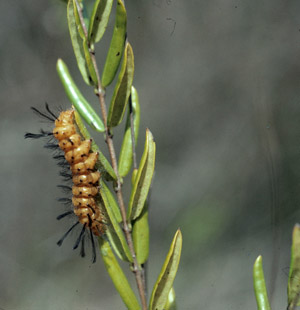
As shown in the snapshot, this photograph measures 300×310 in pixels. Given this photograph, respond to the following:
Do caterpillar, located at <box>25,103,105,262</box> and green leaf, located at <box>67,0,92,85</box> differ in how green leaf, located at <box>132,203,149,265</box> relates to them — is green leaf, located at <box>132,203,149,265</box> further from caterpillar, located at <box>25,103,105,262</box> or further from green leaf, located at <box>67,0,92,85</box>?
green leaf, located at <box>67,0,92,85</box>

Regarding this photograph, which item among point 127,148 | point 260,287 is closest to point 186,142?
point 127,148

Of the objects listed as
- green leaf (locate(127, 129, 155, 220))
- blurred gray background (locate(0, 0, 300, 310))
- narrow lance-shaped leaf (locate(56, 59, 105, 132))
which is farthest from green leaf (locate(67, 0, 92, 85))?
blurred gray background (locate(0, 0, 300, 310))

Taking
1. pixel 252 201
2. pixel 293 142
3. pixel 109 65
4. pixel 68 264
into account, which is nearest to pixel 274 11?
pixel 293 142

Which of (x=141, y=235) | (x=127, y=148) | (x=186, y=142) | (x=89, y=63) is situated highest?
(x=89, y=63)

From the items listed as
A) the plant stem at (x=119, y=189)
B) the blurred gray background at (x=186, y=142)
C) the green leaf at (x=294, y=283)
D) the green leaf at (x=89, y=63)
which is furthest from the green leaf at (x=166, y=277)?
the blurred gray background at (x=186, y=142)

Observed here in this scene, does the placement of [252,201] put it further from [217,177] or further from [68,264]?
[68,264]

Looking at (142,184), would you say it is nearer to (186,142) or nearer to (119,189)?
(119,189)
